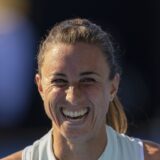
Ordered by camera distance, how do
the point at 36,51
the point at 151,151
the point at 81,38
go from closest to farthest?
the point at 81,38 → the point at 151,151 → the point at 36,51

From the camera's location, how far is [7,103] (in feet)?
21.5

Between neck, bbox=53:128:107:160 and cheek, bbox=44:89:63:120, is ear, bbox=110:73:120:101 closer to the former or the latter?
neck, bbox=53:128:107:160

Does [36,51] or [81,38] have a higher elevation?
[81,38]

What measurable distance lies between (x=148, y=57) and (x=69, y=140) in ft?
13.3

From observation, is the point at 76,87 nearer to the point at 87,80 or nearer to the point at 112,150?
the point at 87,80

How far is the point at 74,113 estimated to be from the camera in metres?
2.66

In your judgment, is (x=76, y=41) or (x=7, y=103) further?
(x=7, y=103)

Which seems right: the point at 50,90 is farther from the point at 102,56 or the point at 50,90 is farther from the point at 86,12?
the point at 86,12

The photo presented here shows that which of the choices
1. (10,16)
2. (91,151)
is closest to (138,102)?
(10,16)

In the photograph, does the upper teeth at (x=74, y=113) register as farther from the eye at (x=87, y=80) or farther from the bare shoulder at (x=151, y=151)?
the bare shoulder at (x=151, y=151)

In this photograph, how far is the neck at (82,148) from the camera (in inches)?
111

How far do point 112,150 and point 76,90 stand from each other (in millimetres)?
351

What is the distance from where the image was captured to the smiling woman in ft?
8.68

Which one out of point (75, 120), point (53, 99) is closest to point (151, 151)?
point (75, 120)
